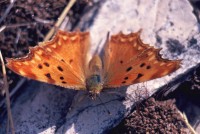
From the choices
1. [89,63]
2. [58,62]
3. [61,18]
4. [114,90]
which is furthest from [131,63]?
[61,18]

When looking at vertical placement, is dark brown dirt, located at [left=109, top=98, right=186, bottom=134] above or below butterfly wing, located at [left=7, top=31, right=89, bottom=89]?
below

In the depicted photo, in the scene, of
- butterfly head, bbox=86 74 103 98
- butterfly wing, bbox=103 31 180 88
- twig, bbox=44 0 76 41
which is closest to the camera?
butterfly wing, bbox=103 31 180 88

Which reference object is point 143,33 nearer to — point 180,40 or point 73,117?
point 180,40

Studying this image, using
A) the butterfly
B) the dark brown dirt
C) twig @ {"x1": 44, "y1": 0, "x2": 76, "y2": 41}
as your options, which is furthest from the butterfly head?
twig @ {"x1": 44, "y1": 0, "x2": 76, "y2": 41}

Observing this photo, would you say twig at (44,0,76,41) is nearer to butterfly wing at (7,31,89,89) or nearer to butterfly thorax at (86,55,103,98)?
butterfly wing at (7,31,89,89)

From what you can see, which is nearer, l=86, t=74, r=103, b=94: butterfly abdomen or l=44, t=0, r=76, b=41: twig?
l=86, t=74, r=103, b=94: butterfly abdomen

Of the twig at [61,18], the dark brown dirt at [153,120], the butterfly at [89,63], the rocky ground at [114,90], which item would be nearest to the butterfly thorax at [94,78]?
the butterfly at [89,63]

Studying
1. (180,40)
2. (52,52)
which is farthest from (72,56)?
(180,40)

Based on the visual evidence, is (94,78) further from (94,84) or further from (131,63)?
(131,63)
